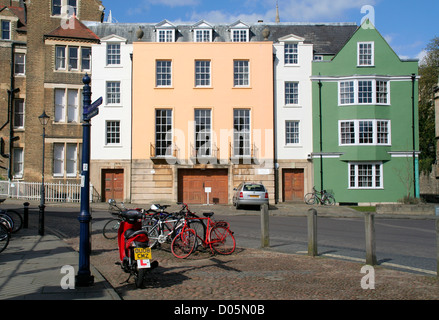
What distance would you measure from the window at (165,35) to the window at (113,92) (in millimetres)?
4587

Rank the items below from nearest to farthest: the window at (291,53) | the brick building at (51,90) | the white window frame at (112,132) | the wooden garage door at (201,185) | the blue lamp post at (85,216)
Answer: the blue lamp post at (85,216), the wooden garage door at (201,185), the white window frame at (112,132), the window at (291,53), the brick building at (51,90)

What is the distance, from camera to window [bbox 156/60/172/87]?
99.5 feet

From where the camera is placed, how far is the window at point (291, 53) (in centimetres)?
3103

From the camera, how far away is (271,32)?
3366cm

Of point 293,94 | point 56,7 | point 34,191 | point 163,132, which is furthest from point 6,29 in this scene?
point 293,94

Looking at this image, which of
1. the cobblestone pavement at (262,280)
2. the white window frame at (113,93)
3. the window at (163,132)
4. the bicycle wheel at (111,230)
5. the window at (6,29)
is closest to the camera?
the cobblestone pavement at (262,280)

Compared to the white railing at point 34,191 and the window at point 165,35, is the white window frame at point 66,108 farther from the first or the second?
the window at point 165,35

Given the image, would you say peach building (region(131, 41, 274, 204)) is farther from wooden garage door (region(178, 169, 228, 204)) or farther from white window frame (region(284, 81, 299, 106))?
white window frame (region(284, 81, 299, 106))

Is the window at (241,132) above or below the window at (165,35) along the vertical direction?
below

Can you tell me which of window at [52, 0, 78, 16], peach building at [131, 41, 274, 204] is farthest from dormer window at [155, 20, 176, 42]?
window at [52, 0, 78, 16]

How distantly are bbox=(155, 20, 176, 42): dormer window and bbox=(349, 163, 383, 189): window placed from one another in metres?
15.8

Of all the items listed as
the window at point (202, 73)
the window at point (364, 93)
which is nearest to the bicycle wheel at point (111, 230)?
the window at point (202, 73)

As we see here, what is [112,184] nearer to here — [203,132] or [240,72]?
[203,132]
